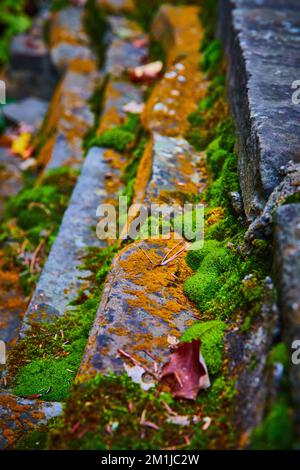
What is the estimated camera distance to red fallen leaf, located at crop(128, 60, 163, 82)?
4625mm

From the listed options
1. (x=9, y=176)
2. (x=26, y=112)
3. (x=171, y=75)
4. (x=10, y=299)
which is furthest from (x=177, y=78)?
(x=26, y=112)

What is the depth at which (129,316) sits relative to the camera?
6.86 ft

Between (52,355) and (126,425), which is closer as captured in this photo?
(126,425)

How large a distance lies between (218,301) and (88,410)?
0.75 metres

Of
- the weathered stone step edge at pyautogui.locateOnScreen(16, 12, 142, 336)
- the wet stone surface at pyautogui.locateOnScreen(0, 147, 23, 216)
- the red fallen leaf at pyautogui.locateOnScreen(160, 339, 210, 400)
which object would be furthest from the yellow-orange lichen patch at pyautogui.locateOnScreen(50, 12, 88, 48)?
the red fallen leaf at pyautogui.locateOnScreen(160, 339, 210, 400)

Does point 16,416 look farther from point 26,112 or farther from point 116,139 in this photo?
point 26,112

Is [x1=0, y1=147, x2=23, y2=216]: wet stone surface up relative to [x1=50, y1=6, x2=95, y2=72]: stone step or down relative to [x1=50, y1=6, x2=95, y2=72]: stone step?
down

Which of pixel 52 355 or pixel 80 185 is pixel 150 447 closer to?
pixel 52 355

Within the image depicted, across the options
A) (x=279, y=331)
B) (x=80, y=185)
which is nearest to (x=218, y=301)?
(x=279, y=331)

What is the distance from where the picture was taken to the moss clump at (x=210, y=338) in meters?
1.87

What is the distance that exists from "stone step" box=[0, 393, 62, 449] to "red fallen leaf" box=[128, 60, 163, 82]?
3.39m

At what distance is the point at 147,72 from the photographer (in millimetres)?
4637

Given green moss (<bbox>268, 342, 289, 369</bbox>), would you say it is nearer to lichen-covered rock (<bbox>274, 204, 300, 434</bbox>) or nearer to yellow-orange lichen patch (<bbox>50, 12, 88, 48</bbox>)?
lichen-covered rock (<bbox>274, 204, 300, 434</bbox>)
